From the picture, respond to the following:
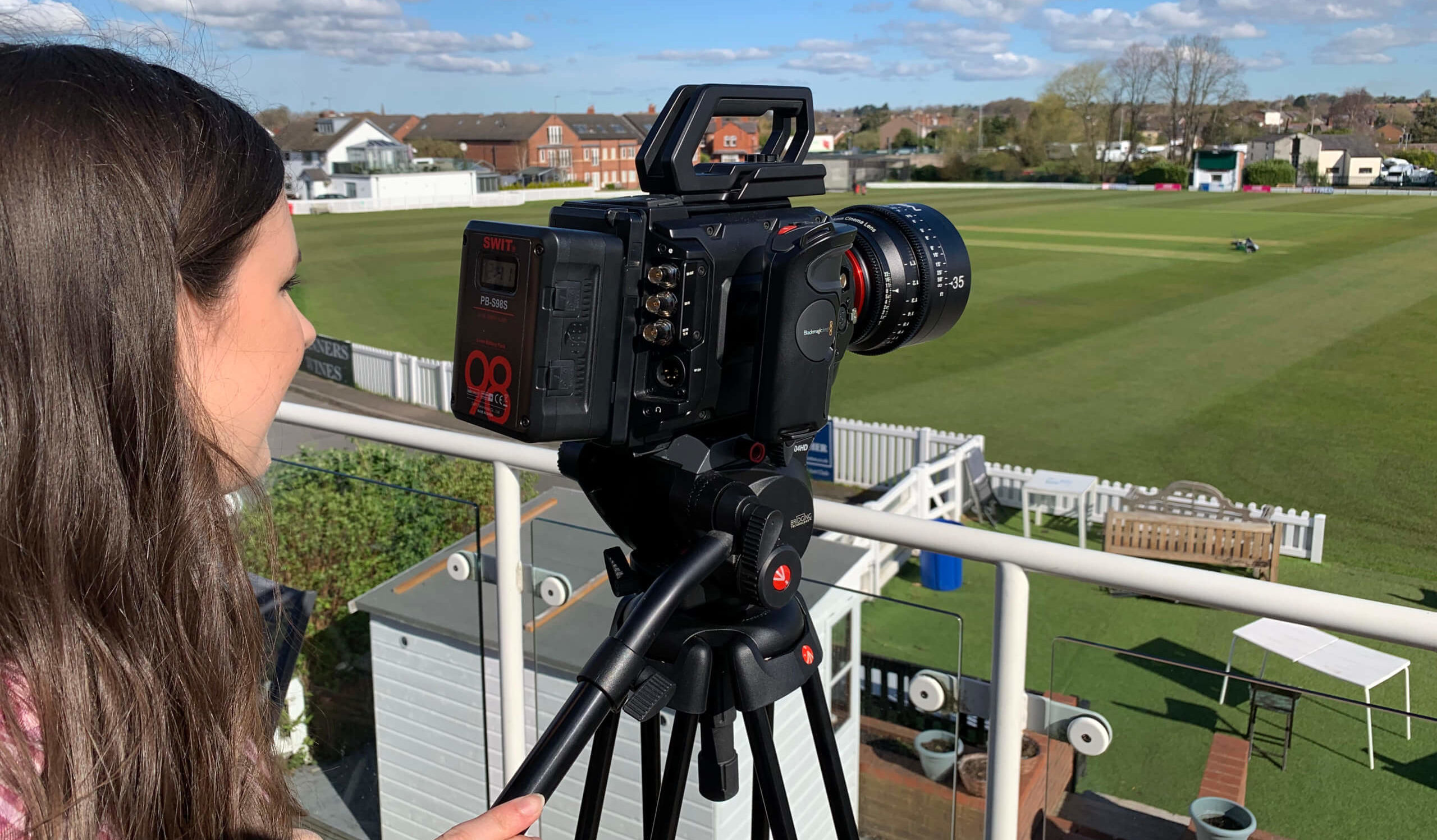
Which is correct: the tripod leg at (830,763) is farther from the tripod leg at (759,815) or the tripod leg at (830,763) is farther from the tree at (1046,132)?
the tree at (1046,132)

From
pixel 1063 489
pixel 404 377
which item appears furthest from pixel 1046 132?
pixel 1063 489

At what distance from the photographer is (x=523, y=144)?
86375 mm

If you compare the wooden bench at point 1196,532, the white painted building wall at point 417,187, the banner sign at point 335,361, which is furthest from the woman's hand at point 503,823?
the white painted building wall at point 417,187

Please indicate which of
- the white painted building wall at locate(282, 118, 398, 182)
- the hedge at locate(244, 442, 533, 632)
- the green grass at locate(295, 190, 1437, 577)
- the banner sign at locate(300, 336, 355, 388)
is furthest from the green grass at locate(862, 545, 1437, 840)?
the white painted building wall at locate(282, 118, 398, 182)

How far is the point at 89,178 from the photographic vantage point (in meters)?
0.78

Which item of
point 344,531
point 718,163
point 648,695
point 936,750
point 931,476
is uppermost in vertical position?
point 718,163

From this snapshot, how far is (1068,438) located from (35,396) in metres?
23.3

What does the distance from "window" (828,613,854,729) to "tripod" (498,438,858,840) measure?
196mm

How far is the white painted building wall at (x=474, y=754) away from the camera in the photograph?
189 centimetres

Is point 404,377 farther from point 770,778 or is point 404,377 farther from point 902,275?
point 770,778

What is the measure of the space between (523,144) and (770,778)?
8910 centimetres

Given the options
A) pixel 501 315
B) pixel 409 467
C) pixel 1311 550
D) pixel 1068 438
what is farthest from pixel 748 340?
pixel 1068 438

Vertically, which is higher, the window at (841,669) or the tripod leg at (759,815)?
the window at (841,669)

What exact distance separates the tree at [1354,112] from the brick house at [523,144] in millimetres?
53569
